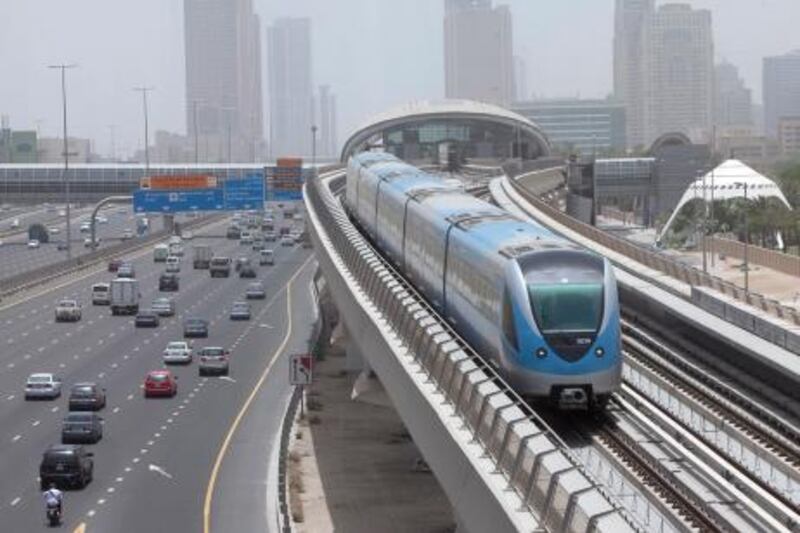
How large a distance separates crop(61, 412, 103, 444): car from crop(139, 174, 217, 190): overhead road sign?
197 ft

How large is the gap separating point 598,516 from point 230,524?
19.8m

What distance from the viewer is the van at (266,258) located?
390ft

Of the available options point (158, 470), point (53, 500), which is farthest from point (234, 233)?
point (53, 500)

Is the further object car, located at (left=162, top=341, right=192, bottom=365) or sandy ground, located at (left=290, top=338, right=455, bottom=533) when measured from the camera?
car, located at (left=162, top=341, right=192, bottom=365)

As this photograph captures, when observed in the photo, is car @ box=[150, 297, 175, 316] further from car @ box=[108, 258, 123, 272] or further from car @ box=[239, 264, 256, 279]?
car @ box=[108, 258, 123, 272]

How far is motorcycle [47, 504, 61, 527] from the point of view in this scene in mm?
33750

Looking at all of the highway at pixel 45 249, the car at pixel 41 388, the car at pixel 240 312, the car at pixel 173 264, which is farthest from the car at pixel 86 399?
the highway at pixel 45 249

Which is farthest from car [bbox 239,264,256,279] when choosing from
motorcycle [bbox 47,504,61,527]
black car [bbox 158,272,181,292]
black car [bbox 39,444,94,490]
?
motorcycle [bbox 47,504,61,527]

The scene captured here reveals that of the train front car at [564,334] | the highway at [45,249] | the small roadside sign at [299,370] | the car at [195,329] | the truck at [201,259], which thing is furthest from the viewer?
the highway at [45,249]

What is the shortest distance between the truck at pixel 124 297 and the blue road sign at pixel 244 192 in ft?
78.4

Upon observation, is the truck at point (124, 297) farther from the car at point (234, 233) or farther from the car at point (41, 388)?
the car at point (234, 233)

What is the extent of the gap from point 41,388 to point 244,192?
2122 inches

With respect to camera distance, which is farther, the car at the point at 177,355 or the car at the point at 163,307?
the car at the point at 163,307

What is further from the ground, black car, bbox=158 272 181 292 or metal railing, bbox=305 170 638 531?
metal railing, bbox=305 170 638 531
